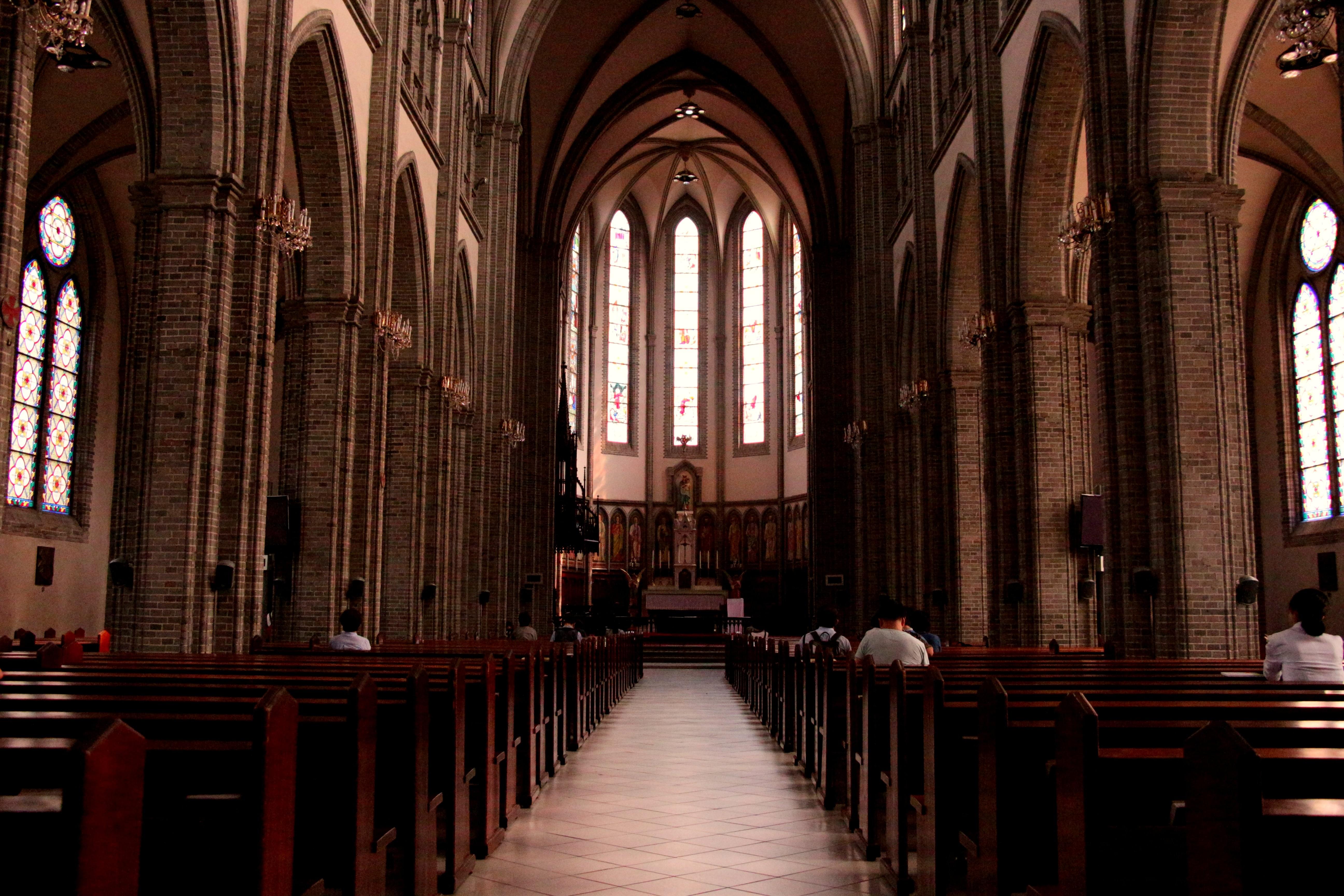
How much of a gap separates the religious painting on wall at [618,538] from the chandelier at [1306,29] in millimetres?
36110

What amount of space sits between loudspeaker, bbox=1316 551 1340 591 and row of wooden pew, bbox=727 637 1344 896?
1504 centimetres

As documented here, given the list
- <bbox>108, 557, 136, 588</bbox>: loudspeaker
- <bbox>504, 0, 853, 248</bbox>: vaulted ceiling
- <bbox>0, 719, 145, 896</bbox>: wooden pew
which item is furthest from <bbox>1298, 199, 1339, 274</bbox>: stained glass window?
<bbox>0, 719, 145, 896</bbox>: wooden pew

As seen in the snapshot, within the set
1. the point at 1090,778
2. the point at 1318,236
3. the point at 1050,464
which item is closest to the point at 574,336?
the point at 1318,236

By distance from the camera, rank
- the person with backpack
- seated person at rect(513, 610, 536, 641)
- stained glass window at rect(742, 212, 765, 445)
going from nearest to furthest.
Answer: the person with backpack
seated person at rect(513, 610, 536, 641)
stained glass window at rect(742, 212, 765, 445)

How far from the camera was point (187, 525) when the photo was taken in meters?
10.6

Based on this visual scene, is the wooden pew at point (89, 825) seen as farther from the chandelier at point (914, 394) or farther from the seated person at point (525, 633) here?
the chandelier at point (914, 394)

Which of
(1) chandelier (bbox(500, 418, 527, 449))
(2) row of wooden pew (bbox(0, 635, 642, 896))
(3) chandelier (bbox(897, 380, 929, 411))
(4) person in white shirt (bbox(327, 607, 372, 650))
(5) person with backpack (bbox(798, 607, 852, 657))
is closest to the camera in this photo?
(2) row of wooden pew (bbox(0, 635, 642, 896))

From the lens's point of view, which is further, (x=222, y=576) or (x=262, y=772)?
(x=222, y=576)

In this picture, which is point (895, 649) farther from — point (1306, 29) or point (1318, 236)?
point (1318, 236)

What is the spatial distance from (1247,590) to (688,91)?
29034mm

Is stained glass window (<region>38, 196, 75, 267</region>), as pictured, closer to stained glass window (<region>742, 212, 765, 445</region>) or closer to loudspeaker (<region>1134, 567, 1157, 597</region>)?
loudspeaker (<region>1134, 567, 1157, 597</region>)

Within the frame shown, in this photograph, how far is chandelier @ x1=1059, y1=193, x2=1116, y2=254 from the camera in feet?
37.7

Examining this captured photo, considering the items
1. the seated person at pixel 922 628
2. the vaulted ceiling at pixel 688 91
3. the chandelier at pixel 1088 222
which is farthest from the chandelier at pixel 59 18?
the vaulted ceiling at pixel 688 91

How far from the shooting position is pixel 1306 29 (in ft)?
25.4
